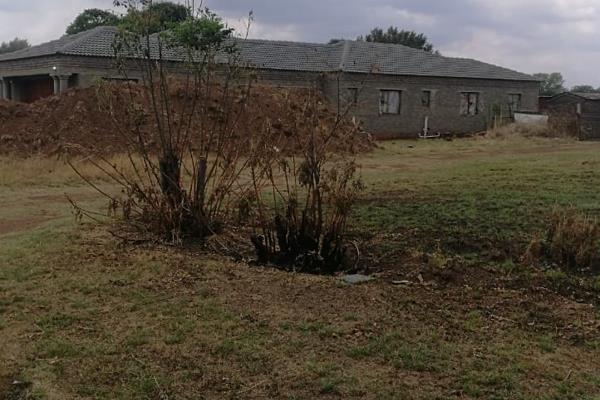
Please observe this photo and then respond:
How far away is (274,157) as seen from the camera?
738 cm

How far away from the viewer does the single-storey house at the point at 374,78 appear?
28219mm

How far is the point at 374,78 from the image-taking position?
33094 millimetres

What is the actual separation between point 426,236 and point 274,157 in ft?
6.02

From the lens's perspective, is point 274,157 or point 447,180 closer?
point 274,157

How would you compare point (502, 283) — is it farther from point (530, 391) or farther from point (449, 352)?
point (530, 391)

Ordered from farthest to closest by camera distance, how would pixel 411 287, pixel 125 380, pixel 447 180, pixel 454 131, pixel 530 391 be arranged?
pixel 454 131, pixel 447 180, pixel 411 287, pixel 125 380, pixel 530 391

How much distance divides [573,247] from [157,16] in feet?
16.1

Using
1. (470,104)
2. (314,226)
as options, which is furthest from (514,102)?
(314,226)

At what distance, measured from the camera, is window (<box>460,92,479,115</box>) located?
36.7 metres

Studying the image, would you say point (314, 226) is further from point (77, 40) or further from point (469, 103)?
point (469, 103)

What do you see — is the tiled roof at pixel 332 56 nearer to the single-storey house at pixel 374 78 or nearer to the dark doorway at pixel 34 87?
the single-storey house at pixel 374 78

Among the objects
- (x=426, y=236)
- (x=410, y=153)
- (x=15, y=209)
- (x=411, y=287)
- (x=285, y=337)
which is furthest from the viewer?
(x=410, y=153)

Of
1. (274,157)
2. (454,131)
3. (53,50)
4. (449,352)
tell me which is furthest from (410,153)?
(449,352)

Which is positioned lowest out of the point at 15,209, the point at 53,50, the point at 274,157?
the point at 15,209
